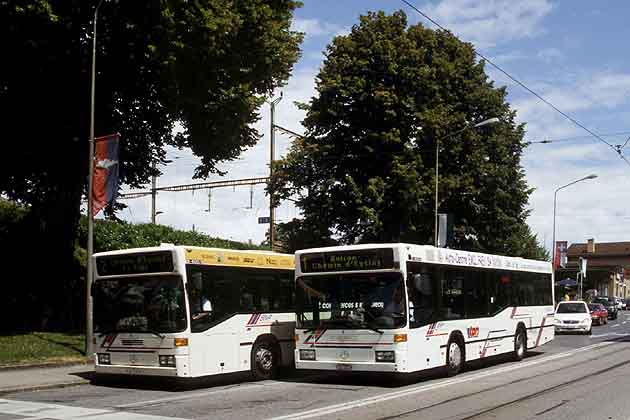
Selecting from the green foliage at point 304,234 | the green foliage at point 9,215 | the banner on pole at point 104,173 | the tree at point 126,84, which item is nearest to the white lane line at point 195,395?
the banner on pole at point 104,173

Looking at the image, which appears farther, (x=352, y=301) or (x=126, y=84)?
(x=126, y=84)

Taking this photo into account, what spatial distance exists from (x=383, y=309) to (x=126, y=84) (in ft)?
41.5

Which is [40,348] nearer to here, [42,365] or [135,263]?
[42,365]

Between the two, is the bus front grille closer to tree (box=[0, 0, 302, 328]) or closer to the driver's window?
the driver's window

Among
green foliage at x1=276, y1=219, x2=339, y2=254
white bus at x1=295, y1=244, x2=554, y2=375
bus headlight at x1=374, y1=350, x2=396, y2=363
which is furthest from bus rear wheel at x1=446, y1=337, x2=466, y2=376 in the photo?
green foliage at x1=276, y1=219, x2=339, y2=254

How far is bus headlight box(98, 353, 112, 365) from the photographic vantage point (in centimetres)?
1502

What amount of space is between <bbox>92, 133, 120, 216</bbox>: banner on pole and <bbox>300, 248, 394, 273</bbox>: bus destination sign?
5.96 meters

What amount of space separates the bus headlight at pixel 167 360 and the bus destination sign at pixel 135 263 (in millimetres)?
1559

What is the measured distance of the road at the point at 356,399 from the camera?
36.5ft

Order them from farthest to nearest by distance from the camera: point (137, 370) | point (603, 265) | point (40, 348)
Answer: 1. point (603, 265)
2. point (40, 348)
3. point (137, 370)

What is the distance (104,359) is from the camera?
49.6ft

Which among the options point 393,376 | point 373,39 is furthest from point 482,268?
point 373,39

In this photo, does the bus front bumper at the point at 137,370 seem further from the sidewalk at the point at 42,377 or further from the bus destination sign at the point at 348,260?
the bus destination sign at the point at 348,260

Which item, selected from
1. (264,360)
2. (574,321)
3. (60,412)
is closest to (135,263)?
(264,360)
